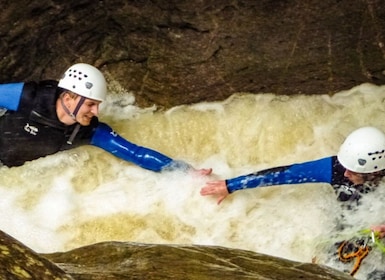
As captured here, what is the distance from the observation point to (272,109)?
6.06 m

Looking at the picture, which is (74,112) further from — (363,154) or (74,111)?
(363,154)

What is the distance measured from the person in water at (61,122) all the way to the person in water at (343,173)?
1.26ft

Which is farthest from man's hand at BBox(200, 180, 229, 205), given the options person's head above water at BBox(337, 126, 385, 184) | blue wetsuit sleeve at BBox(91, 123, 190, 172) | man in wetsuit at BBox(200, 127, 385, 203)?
person's head above water at BBox(337, 126, 385, 184)

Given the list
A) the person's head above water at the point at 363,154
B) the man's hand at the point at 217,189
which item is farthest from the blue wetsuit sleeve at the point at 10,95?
the person's head above water at the point at 363,154

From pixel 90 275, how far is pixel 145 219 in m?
1.73

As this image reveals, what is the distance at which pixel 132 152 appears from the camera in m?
5.65

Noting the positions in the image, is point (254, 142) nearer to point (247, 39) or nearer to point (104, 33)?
point (247, 39)

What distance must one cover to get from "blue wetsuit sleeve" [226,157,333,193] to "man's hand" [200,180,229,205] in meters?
0.14

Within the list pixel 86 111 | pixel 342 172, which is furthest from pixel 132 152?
pixel 342 172

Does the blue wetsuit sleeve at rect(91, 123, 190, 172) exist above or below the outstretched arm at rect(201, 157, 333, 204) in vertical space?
below

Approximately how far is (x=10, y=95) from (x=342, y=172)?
2144 millimetres

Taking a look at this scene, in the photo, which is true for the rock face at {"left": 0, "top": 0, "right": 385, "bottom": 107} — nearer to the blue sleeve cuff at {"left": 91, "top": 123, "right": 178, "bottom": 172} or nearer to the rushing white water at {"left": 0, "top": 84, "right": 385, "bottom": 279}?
the rushing white water at {"left": 0, "top": 84, "right": 385, "bottom": 279}

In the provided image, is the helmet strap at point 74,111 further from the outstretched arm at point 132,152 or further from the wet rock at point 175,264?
the wet rock at point 175,264

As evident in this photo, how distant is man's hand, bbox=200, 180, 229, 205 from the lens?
5.37 metres
